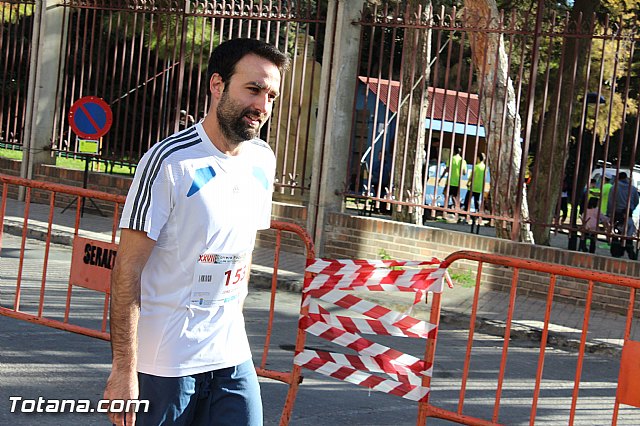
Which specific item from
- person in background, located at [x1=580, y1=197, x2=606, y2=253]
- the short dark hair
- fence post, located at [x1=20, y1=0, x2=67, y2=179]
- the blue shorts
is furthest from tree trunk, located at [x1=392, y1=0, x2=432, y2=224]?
the blue shorts

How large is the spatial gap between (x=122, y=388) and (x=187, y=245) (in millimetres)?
512

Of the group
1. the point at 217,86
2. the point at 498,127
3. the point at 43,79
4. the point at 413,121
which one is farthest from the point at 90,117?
the point at 217,86

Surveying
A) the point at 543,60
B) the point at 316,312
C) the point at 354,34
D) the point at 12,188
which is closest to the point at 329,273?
the point at 316,312

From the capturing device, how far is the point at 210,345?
3.59 meters

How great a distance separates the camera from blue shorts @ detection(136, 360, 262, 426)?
3510 millimetres

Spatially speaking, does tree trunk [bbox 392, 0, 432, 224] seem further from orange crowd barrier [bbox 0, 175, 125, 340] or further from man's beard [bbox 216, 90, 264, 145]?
man's beard [bbox 216, 90, 264, 145]

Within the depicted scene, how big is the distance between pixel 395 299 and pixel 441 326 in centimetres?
108

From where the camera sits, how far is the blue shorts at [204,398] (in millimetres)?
3510

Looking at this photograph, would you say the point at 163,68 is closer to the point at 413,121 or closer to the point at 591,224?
the point at 413,121

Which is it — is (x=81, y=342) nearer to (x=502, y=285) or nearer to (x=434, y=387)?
(x=434, y=387)

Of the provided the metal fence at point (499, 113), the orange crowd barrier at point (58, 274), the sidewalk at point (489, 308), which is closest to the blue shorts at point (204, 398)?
the orange crowd barrier at point (58, 274)

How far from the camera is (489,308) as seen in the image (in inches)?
470

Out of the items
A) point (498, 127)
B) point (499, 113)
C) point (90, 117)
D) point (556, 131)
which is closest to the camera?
point (556, 131)

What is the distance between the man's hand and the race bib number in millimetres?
344
